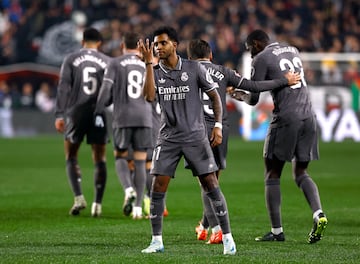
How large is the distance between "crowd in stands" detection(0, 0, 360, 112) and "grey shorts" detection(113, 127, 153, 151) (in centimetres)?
1913

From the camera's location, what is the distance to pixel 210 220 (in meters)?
10.5

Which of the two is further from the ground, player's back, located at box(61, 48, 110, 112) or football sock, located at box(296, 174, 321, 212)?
player's back, located at box(61, 48, 110, 112)

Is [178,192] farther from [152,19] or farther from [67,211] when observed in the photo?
[152,19]

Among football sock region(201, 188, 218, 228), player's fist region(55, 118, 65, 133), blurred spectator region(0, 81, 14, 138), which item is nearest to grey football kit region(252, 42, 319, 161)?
football sock region(201, 188, 218, 228)

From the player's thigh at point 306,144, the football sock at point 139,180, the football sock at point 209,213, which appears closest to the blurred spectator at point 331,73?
the football sock at point 139,180

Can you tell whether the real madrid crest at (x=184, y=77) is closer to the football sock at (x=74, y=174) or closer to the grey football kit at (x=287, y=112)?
the grey football kit at (x=287, y=112)

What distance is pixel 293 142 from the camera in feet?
35.5

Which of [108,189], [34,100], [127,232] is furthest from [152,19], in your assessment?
[127,232]

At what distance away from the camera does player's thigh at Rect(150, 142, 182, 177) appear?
9406 millimetres

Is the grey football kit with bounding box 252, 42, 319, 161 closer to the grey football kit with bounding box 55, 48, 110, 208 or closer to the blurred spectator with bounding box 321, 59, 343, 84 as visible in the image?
the grey football kit with bounding box 55, 48, 110, 208

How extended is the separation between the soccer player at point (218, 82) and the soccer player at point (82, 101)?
2.92 m

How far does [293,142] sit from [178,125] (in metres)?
1.84

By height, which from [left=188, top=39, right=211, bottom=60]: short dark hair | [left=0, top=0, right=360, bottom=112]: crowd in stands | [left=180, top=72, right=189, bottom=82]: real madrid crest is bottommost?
[left=180, top=72, right=189, bottom=82]: real madrid crest

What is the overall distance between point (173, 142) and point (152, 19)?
25077 millimetres
